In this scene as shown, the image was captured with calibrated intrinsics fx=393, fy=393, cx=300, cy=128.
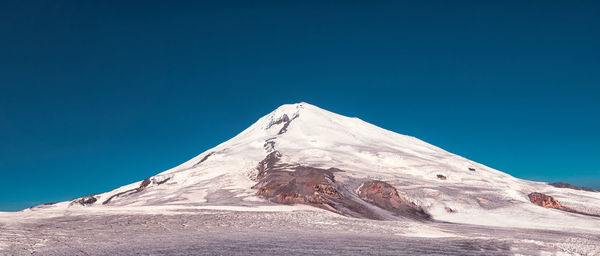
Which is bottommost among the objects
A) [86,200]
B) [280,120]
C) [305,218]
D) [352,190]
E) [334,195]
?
[305,218]

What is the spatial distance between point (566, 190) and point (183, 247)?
6876 cm

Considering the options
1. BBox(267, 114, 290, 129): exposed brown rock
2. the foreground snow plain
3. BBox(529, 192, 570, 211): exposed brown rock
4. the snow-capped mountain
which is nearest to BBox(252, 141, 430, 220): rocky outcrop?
the snow-capped mountain

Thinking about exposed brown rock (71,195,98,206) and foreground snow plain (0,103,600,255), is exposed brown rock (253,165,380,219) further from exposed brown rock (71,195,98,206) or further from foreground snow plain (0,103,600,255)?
exposed brown rock (71,195,98,206)

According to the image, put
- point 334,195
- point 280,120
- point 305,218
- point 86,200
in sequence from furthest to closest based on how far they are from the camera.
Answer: point 280,120 < point 86,200 < point 334,195 < point 305,218

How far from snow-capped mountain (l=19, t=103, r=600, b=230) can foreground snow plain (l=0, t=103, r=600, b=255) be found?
0.28 meters

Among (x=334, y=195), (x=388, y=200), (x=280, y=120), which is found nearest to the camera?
(x=334, y=195)

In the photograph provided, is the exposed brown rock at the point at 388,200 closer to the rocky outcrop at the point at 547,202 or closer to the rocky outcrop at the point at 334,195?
the rocky outcrop at the point at 334,195

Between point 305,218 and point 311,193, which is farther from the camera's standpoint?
point 311,193

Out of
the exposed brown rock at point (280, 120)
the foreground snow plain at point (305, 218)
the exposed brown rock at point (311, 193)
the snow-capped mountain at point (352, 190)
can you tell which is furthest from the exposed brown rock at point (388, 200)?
the exposed brown rock at point (280, 120)

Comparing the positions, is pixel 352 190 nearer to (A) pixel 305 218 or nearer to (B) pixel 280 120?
(A) pixel 305 218

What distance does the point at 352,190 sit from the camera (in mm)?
55875

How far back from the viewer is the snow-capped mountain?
44.9 m

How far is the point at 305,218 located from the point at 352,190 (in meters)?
25.1

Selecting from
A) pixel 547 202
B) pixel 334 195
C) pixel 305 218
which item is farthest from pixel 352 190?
pixel 547 202
